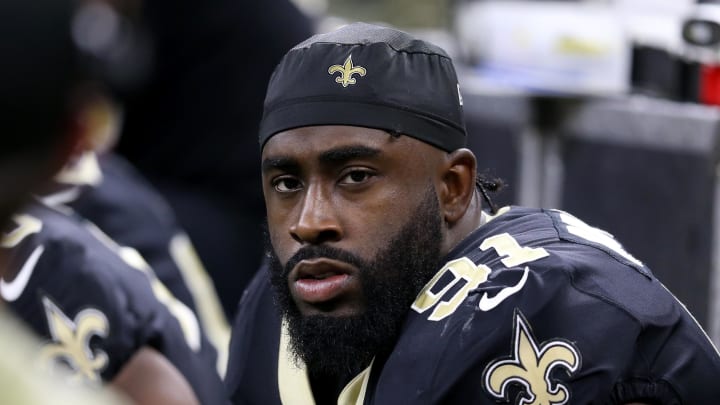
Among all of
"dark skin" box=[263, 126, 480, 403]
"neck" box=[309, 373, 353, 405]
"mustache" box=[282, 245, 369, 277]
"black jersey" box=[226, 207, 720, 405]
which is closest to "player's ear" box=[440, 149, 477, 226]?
"dark skin" box=[263, 126, 480, 403]

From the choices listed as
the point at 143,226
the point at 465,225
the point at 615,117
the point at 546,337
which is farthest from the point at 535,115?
the point at 546,337

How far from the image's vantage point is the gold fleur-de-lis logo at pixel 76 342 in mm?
3594

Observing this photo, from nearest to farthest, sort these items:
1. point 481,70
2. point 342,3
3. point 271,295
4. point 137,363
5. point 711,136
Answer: point 271,295 → point 137,363 → point 711,136 → point 481,70 → point 342,3

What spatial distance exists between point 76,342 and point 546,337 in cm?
142

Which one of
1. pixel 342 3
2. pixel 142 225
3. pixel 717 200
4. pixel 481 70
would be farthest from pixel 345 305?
pixel 342 3

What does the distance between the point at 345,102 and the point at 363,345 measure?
1.65 ft

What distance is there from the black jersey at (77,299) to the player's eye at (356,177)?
2.88 feet

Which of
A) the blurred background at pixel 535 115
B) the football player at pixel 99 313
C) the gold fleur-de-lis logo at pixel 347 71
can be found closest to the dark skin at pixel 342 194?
the gold fleur-de-lis logo at pixel 347 71

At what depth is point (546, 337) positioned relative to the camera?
2.69 metres

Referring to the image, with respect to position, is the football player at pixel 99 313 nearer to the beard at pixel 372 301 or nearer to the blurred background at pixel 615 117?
the beard at pixel 372 301

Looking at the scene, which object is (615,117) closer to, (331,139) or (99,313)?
(99,313)

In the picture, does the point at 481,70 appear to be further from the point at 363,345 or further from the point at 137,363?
the point at 363,345

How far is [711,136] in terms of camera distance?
5.04 metres

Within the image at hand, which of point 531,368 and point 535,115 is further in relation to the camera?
point 535,115
